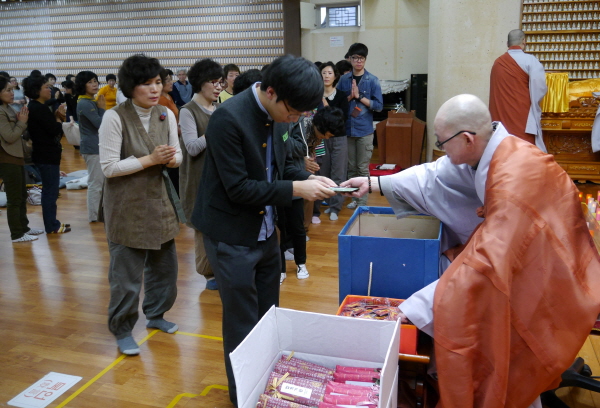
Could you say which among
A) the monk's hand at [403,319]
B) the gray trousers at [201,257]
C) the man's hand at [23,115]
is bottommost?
the gray trousers at [201,257]

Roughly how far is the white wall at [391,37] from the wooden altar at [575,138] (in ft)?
11.2

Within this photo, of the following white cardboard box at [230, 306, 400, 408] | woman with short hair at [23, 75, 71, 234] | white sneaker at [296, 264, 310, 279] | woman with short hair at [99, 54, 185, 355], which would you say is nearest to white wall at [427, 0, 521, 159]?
white sneaker at [296, 264, 310, 279]

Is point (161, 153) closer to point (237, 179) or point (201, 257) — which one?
point (237, 179)

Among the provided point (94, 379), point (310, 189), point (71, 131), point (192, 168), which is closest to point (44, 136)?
point (192, 168)

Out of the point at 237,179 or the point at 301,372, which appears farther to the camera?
the point at 237,179

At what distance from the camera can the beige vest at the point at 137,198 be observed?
266 centimetres

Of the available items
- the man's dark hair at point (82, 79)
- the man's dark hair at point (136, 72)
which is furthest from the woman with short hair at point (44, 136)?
the man's dark hair at point (136, 72)

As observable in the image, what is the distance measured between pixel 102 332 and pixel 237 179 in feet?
5.95

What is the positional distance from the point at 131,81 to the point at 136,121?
0.21 meters

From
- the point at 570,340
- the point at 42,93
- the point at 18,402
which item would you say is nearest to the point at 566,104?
the point at 570,340

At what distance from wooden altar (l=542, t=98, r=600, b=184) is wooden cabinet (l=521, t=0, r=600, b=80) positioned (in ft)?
3.86

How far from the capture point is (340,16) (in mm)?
9531

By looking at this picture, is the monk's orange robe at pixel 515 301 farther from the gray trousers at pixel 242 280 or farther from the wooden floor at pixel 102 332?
the wooden floor at pixel 102 332

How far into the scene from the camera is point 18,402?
97.8 inches
